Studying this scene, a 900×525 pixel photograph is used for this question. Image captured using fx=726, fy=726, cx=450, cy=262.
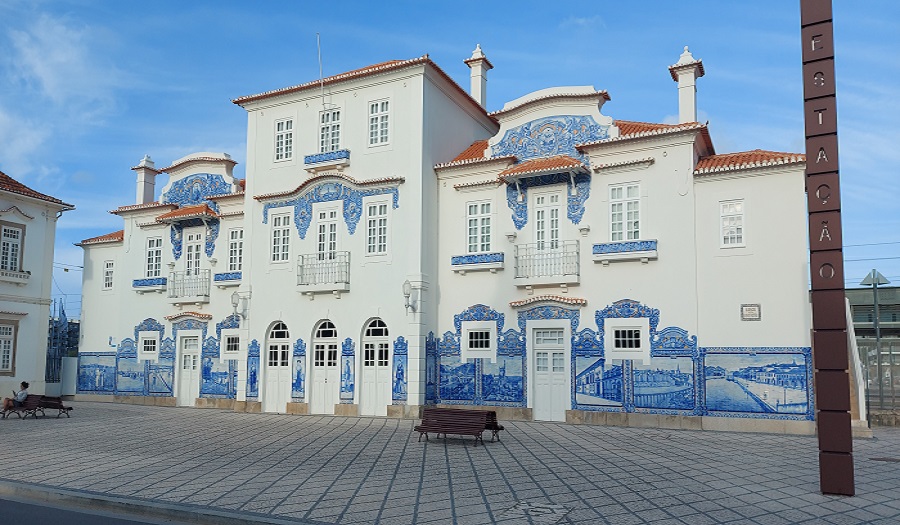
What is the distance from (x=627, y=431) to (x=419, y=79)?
1168cm

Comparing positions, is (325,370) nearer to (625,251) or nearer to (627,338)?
(627,338)

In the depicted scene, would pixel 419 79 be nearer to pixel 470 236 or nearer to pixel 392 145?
pixel 392 145

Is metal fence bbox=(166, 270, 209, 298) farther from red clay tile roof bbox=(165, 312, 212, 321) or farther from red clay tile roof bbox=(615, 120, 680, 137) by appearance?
red clay tile roof bbox=(615, 120, 680, 137)

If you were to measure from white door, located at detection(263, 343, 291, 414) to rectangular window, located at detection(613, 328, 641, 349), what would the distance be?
10329 mm

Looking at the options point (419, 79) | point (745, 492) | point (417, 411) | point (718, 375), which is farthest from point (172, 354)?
point (745, 492)

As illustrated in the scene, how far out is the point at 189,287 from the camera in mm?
26344

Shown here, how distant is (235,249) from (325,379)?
665cm

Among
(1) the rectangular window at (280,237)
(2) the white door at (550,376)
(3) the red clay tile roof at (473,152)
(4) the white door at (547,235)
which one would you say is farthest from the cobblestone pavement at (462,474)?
(3) the red clay tile roof at (473,152)

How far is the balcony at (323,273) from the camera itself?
2223 cm

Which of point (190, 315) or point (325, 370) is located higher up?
point (190, 315)

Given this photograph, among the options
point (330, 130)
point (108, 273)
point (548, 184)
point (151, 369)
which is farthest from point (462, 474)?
point (108, 273)

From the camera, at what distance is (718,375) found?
1778 centimetres

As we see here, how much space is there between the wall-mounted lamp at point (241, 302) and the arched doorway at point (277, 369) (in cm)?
110

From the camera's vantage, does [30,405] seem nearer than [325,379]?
Yes
